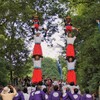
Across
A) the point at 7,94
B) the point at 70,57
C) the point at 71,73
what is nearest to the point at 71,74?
the point at 71,73

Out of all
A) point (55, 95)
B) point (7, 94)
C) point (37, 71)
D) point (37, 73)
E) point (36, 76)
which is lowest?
point (55, 95)

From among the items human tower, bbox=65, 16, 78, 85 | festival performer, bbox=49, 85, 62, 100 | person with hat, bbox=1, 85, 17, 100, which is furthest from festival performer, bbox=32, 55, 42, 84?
person with hat, bbox=1, 85, 17, 100

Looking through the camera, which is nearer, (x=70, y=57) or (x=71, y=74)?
(x=71, y=74)

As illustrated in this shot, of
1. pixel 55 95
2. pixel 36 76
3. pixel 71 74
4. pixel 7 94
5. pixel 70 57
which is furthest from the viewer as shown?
pixel 70 57

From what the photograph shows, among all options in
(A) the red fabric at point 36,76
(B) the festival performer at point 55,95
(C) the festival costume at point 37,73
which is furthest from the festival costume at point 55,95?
(A) the red fabric at point 36,76

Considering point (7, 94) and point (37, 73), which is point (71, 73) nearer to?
point (37, 73)

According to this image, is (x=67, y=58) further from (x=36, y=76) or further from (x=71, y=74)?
(x=36, y=76)

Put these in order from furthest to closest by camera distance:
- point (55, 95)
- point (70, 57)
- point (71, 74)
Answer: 1. point (70, 57)
2. point (71, 74)
3. point (55, 95)

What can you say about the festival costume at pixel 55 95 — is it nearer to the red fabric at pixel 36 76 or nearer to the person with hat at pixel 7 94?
the person with hat at pixel 7 94

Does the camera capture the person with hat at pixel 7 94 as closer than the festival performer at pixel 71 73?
Yes

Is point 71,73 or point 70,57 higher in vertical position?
point 70,57

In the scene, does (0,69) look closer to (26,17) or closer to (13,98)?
(26,17)

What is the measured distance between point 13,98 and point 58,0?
65.6 feet

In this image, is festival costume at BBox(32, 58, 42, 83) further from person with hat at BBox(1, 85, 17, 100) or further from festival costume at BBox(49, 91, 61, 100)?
person with hat at BBox(1, 85, 17, 100)
